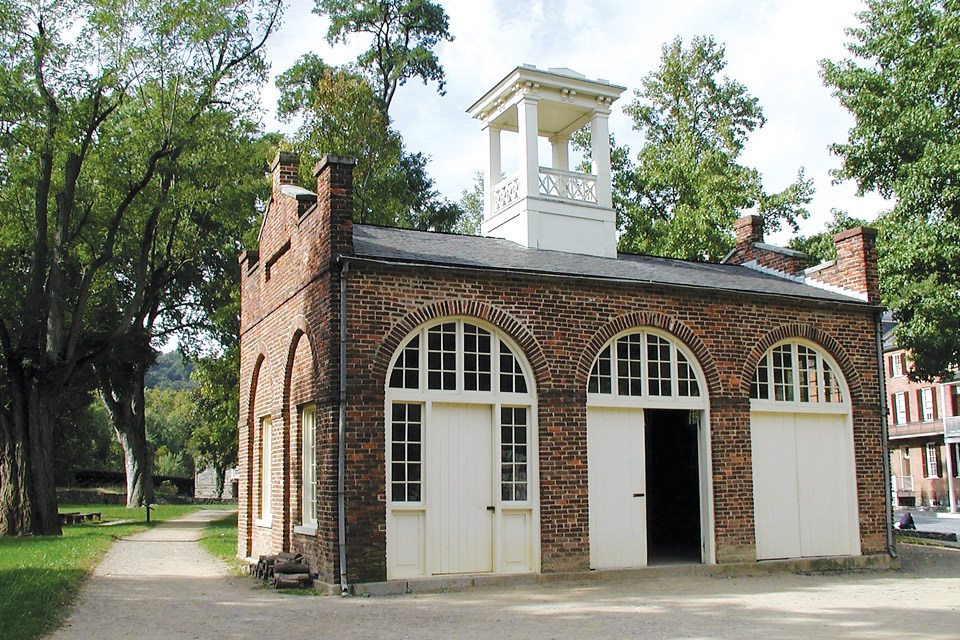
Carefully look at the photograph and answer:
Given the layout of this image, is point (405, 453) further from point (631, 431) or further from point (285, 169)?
point (285, 169)

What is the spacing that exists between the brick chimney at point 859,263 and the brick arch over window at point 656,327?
3.88 meters

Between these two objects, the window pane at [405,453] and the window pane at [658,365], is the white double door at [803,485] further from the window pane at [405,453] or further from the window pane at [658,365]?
the window pane at [405,453]

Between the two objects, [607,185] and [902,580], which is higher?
[607,185]

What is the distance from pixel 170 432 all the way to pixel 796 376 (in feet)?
258

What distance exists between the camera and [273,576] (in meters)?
13.3

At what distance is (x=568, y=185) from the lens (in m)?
17.6

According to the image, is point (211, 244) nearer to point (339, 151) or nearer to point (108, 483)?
point (339, 151)

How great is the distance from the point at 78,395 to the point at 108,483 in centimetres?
2070

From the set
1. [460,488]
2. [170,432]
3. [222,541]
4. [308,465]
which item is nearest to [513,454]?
[460,488]

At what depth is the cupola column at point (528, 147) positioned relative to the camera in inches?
669

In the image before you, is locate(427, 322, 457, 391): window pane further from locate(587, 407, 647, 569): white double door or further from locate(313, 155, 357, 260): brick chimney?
locate(587, 407, 647, 569): white double door

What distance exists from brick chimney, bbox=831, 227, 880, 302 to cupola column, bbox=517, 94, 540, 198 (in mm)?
5853

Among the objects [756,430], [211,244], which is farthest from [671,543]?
[211,244]

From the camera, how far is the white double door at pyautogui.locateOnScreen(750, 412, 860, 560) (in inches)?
595
